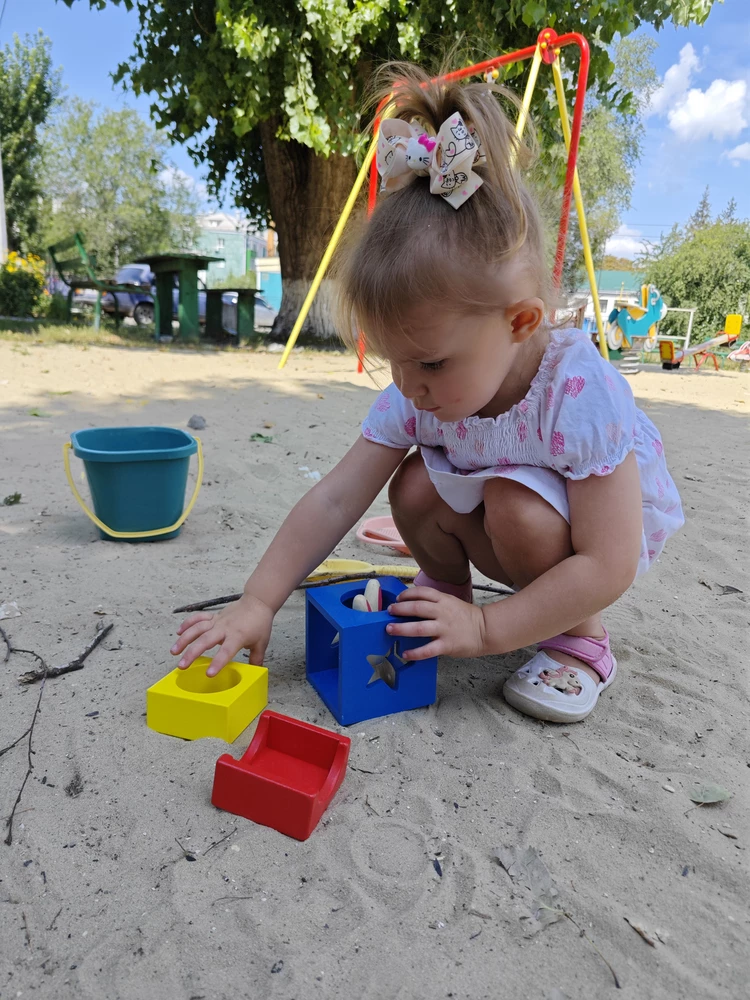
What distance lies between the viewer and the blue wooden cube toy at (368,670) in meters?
1.22

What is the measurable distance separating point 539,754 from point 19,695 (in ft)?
2.94

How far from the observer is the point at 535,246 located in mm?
→ 1171

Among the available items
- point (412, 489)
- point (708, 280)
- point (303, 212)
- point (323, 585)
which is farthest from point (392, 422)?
point (708, 280)

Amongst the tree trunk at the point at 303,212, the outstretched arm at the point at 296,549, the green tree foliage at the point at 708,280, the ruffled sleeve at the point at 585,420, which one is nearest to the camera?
the ruffled sleeve at the point at 585,420

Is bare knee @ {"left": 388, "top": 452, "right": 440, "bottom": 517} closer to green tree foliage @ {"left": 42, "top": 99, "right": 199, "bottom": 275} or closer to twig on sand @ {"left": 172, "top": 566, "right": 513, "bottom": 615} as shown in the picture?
twig on sand @ {"left": 172, "top": 566, "right": 513, "bottom": 615}

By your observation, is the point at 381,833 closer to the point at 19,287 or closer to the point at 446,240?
the point at 446,240

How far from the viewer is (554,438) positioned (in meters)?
1.22

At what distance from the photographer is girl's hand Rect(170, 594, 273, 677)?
1.23 m

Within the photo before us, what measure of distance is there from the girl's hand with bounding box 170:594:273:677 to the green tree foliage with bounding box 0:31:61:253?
730 inches

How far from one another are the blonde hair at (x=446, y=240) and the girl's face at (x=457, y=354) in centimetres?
2

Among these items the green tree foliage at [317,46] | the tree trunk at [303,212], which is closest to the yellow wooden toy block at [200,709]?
the green tree foliage at [317,46]

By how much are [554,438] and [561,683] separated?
17.5 inches

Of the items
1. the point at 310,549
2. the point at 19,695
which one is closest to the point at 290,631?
the point at 310,549

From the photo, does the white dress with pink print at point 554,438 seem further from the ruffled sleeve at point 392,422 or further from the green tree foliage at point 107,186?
the green tree foliage at point 107,186
